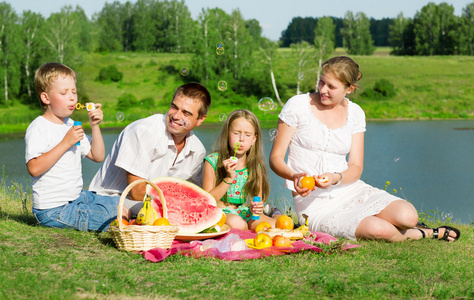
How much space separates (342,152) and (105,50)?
62314 mm

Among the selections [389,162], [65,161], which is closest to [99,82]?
[389,162]

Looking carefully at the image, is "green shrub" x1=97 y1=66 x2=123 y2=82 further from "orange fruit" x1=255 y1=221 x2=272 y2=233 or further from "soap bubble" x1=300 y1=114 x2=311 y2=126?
"orange fruit" x1=255 y1=221 x2=272 y2=233

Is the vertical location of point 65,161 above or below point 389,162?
above

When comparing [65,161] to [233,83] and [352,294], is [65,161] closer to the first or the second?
[352,294]

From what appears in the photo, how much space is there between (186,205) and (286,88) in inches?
1606

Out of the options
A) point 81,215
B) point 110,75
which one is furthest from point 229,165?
point 110,75

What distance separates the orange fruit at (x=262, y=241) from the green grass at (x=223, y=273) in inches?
11.5

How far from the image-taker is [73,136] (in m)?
4.99

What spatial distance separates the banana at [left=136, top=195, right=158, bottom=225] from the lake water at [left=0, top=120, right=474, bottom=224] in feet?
9.17

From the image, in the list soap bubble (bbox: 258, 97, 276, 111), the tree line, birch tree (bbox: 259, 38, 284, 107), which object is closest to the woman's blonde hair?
soap bubble (bbox: 258, 97, 276, 111)

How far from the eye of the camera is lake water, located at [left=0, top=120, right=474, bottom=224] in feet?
40.6

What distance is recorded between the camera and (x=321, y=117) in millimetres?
5734

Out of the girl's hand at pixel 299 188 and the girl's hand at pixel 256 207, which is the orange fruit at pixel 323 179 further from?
the girl's hand at pixel 256 207

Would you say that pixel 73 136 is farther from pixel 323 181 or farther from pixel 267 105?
pixel 267 105
